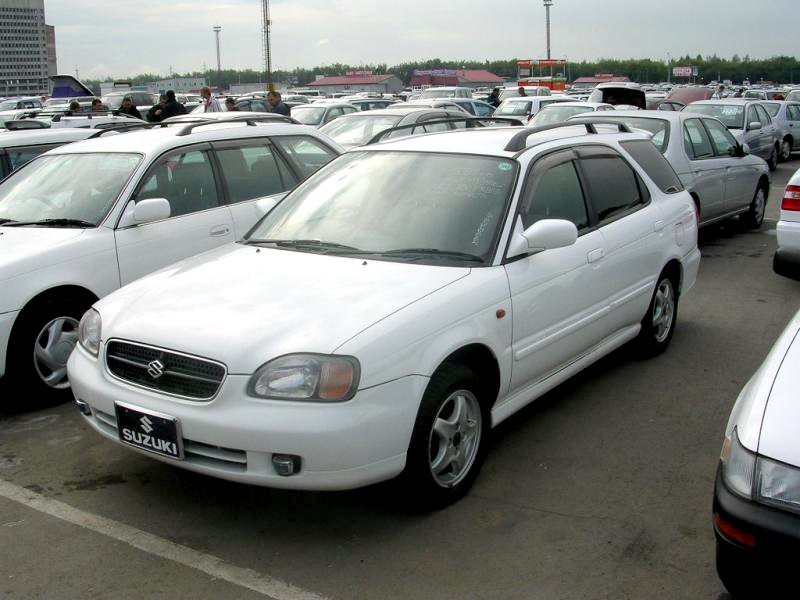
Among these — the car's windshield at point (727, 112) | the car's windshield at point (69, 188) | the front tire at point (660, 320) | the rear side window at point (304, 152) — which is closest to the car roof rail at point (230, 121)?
the rear side window at point (304, 152)

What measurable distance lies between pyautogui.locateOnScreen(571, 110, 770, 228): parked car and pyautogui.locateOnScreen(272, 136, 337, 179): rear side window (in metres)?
3.37

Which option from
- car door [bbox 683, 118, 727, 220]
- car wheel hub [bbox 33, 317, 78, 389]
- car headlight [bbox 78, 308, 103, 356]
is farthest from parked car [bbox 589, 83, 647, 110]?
car headlight [bbox 78, 308, 103, 356]

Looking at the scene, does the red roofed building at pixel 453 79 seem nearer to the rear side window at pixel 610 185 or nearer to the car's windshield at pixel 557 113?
the car's windshield at pixel 557 113

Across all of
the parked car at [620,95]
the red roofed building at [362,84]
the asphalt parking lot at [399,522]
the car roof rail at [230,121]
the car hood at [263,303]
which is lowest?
the asphalt parking lot at [399,522]

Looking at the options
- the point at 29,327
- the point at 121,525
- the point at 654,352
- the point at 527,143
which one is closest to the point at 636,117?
the point at 654,352

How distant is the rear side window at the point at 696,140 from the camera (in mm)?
10016

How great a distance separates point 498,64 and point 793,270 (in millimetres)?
141843

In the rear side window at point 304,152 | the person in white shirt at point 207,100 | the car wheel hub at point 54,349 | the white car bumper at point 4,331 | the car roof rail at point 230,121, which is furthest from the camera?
the person in white shirt at point 207,100

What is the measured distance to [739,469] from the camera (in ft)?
9.21

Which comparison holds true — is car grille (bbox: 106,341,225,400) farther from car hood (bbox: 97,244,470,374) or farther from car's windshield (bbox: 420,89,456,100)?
car's windshield (bbox: 420,89,456,100)

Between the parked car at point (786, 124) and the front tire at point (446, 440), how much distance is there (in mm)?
19024

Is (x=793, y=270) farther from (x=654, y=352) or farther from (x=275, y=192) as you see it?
(x=275, y=192)

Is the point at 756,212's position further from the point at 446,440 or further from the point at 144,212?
the point at 446,440

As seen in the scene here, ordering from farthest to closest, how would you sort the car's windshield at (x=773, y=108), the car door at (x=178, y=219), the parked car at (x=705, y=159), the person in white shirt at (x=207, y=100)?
the car's windshield at (x=773, y=108) → the person in white shirt at (x=207, y=100) → the parked car at (x=705, y=159) → the car door at (x=178, y=219)
